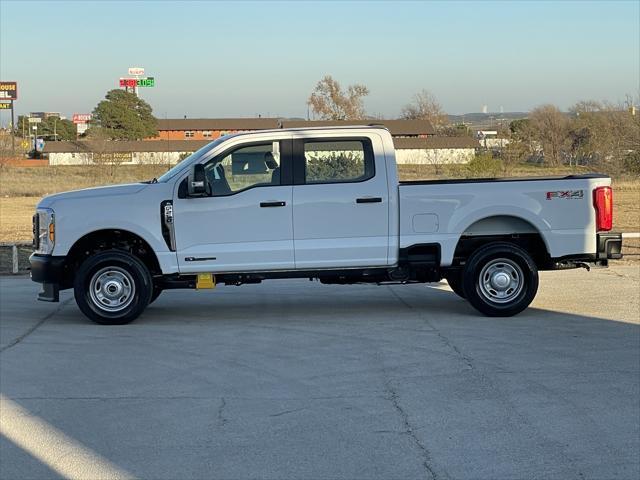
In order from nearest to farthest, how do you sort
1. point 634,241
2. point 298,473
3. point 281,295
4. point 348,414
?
point 298,473, point 348,414, point 281,295, point 634,241

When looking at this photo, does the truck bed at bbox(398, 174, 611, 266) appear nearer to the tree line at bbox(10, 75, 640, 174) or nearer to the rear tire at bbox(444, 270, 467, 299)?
the rear tire at bbox(444, 270, 467, 299)

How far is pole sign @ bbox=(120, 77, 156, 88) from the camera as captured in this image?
426 ft

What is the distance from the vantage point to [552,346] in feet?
29.1

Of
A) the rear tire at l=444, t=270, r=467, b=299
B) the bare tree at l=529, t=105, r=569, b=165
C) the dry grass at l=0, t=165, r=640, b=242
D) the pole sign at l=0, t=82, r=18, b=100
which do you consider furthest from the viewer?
the pole sign at l=0, t=82, r=18, b=100

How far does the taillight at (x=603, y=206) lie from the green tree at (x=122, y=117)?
91.1 m

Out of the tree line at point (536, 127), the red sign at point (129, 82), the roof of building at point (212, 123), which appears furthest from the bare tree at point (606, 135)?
the red sign at point (129, 82)

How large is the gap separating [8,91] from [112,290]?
159 meters

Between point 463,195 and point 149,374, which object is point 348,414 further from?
point 463,195

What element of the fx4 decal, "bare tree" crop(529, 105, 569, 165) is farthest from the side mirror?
"bare tree" crop(529, 105, 569, 165)

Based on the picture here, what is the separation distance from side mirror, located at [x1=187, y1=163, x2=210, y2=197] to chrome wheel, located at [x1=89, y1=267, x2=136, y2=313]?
1.28 m

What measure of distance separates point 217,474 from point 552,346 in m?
4.55

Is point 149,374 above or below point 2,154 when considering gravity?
below

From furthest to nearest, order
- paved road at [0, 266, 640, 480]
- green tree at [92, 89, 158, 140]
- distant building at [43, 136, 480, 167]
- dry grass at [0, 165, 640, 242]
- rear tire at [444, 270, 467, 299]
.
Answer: green tree at [92, 89, 158, 140] < distant building at [43, 136, 480, 167] < dry grass at [0, 165, 640, 242] < rear tire at [444, 270, 467, 299] < paved road at [0, 266, 640, 480]

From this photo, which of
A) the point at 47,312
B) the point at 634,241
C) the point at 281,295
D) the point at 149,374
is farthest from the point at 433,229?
the point at 634,241
